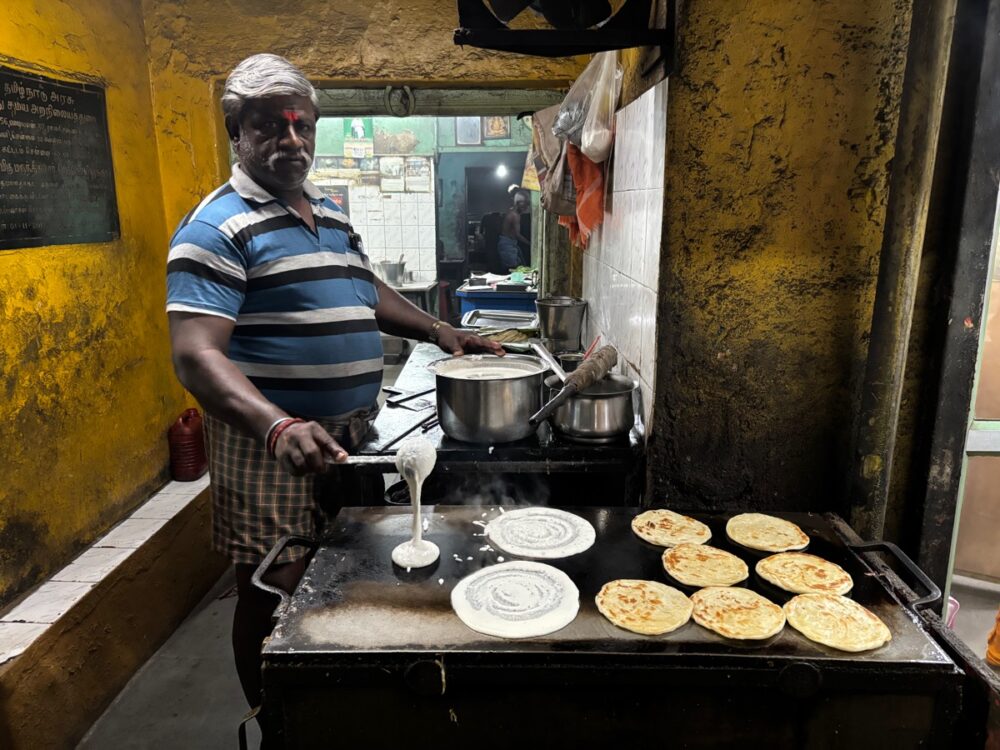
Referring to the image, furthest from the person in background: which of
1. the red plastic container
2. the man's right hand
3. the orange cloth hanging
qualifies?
the man's right hand

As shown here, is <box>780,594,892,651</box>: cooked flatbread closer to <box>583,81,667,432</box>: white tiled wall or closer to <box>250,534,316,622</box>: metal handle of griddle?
<box>583,81,667,432</box>: white tiled wall

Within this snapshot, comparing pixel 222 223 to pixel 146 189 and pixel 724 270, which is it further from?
pixel 146 189

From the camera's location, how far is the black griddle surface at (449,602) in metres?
1.34

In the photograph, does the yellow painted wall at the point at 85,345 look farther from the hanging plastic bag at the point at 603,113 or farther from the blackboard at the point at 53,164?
the hanging plastic bag at the point at 603,113

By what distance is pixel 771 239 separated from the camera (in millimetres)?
2104

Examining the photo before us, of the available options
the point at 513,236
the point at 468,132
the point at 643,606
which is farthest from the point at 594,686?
the point at 468,132

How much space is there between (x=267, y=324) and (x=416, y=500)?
862mm

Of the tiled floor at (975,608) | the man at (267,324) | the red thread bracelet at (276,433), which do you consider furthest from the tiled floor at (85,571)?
the tiled floor at (975,608)

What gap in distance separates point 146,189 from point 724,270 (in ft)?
10.4

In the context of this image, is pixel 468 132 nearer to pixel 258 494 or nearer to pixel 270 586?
pixel 258 494

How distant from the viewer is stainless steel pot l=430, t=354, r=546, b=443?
2.28 metres

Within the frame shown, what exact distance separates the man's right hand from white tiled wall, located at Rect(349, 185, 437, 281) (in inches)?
370

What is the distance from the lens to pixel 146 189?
12.1 feet

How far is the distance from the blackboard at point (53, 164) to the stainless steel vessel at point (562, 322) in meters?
2.41
